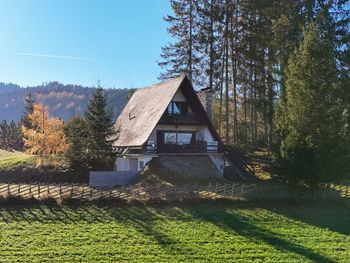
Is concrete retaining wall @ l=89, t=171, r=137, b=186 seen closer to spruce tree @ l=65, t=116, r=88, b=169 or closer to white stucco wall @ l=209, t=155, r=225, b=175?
spruce tree @ l=65, t=116, r=88, b=169

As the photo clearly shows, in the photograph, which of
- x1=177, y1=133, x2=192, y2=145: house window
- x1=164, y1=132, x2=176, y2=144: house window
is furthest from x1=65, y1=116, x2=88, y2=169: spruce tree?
x1=177, y1=133, x2=192, y2=145: house window

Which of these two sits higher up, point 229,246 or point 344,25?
point 344,25

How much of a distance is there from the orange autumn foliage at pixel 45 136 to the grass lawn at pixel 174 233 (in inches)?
677

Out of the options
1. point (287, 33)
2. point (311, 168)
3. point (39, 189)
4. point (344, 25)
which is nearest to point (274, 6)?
point (287, 33)

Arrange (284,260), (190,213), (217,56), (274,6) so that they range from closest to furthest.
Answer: (284,260), (190,213), (274,6), (217,56)

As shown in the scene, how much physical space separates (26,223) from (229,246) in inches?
340

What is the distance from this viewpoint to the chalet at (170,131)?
29297 mm

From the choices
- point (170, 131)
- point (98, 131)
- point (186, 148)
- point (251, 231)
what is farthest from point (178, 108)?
point (251, 231)

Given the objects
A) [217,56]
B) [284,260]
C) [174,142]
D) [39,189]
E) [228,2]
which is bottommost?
[284,260]

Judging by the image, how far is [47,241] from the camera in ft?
48.6

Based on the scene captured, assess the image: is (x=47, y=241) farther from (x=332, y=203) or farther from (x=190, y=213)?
Result: (x=332, y=203)

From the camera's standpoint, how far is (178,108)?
3134 cm

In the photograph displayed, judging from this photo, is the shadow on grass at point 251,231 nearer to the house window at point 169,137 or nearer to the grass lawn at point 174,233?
the grass lawn at point 174,233

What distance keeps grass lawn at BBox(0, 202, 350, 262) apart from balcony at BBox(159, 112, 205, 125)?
1089cm
